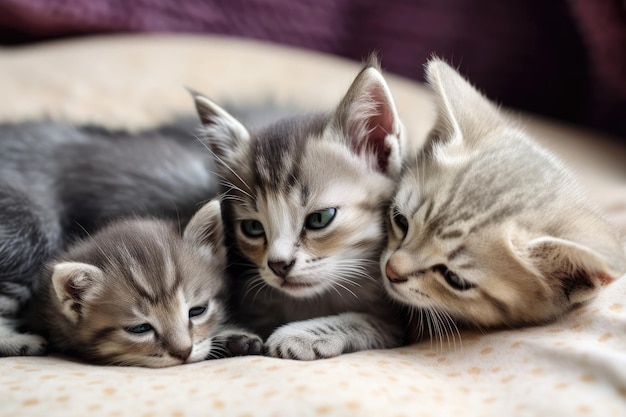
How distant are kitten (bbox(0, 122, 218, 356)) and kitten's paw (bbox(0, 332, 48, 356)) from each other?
0.08 meters

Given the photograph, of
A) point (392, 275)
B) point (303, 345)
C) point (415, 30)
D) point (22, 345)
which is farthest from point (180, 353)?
point (415, 30)

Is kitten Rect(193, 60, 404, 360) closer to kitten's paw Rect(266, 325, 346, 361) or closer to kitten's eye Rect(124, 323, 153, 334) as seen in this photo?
kitten's paw Rect(266, 325, 346, 361)

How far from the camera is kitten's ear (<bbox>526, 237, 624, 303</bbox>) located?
1078mm

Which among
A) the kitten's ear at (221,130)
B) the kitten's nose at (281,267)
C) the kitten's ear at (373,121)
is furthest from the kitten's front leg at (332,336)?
the kitten's ear at (221,130)

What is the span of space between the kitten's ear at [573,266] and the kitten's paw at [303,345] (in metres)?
0.43

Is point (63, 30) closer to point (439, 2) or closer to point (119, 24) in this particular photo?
point (119, 24)

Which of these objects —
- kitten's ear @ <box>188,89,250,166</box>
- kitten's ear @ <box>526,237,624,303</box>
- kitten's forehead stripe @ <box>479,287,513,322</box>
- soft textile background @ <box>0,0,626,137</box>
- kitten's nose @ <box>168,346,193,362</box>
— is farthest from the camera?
soft textile background @ <box>0,0,626,137</box>

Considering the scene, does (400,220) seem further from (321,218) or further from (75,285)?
(75,285)

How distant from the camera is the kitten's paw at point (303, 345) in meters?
1.27

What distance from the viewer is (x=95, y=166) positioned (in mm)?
1733

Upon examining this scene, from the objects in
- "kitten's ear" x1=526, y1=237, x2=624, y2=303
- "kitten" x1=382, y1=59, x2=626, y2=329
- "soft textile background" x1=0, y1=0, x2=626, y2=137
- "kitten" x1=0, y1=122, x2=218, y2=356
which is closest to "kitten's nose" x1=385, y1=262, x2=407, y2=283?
"kitten" x1=382, y1=59, x2=626, y2=329

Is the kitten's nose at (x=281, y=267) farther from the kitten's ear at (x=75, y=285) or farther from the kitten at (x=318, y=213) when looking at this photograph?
the kitten's ear at (x=75, y=285)

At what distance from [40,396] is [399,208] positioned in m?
0.79

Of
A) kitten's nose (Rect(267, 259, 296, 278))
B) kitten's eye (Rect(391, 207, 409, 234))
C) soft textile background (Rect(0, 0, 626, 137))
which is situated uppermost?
soft textile background (Rect(0, 0, 626, 137))
